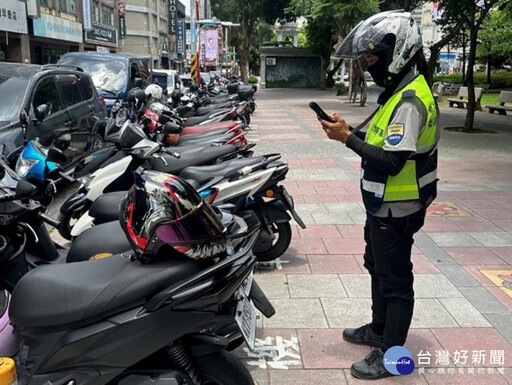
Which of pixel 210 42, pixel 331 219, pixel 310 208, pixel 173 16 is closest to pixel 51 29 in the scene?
pixel 210 42

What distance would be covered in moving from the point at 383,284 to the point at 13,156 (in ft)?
13.4

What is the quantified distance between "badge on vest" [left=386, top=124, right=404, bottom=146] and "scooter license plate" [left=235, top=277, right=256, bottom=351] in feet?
3.36

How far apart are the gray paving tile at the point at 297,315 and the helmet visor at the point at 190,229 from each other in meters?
1.52

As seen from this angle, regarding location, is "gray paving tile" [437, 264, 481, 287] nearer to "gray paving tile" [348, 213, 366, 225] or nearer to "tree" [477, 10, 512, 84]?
"gray paving tile" [348, 213, 366, 225]

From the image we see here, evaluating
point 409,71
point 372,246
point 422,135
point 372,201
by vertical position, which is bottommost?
point 372,246

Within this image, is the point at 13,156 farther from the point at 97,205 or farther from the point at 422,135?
the point at 422,135

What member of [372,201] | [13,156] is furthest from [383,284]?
[13,156]

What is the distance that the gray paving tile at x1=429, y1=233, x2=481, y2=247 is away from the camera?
501 centimetres

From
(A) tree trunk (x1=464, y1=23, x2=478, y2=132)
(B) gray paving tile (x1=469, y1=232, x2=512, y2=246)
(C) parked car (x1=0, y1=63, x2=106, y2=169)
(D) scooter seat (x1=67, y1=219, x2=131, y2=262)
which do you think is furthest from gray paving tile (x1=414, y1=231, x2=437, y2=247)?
(A) tree trunk (x1=464, y1=23, x2=478, y2=132)

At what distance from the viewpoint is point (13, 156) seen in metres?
5.27

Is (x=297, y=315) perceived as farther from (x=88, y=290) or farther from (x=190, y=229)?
(x=88, y=290)

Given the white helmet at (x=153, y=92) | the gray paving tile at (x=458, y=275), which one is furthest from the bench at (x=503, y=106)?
the gray paving tile at (x=458, y=275)

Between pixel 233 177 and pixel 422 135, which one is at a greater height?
pixel 422 135

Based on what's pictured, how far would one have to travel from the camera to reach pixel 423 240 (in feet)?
16.8
